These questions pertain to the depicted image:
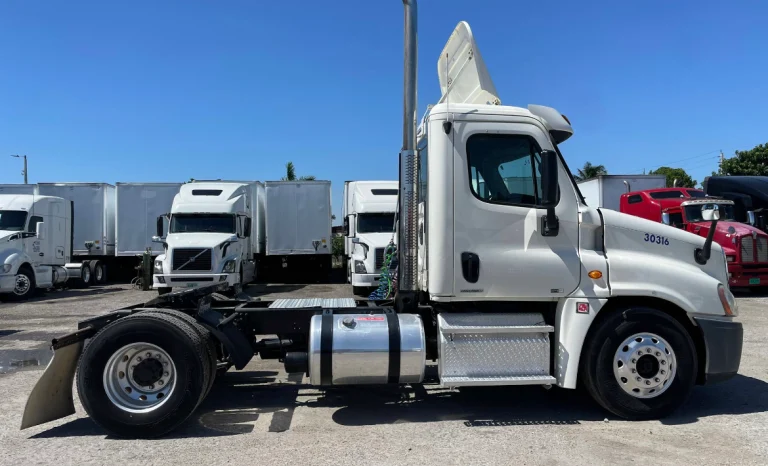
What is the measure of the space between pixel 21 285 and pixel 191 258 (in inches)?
227

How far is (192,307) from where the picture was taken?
220 inches

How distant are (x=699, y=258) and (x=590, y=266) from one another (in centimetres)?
112

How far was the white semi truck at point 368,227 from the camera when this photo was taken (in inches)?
574

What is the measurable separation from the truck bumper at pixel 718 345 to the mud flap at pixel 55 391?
570cm

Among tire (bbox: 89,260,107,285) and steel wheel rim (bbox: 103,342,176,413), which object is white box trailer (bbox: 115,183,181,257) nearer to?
tire (bbox: 89,260,107,285)

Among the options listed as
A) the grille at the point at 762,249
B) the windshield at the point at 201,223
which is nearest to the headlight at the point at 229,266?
the windshield at the point at 201,223

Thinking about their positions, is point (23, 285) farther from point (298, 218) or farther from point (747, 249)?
point (747, 249)

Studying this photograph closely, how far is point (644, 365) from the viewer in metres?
4.89

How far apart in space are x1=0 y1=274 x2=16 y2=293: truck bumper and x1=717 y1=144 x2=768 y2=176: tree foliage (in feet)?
128

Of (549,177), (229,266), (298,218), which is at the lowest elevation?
(229,266)

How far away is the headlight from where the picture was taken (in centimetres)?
1542

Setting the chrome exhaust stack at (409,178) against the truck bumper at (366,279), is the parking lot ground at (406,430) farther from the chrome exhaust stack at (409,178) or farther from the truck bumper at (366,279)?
the truck bumper at (366,279)

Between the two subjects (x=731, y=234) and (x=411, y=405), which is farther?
(x=731, y=234)

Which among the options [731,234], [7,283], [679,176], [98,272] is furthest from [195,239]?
[679,176]
